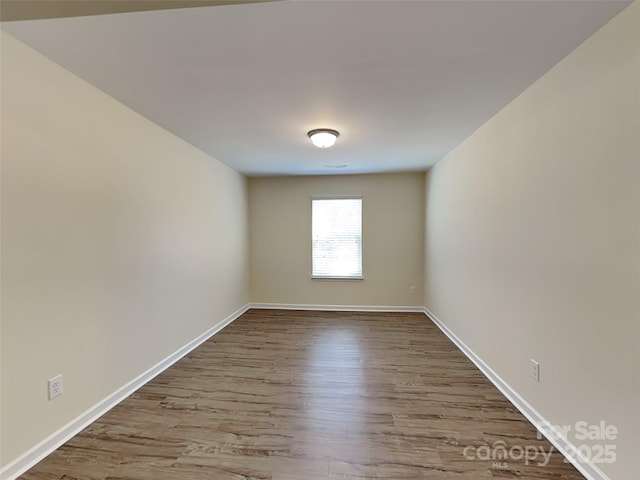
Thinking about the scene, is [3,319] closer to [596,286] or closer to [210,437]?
[210,437]

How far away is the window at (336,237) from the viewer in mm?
5324

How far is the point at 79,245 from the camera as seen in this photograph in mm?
2047

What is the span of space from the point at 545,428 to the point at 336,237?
12.5 feet

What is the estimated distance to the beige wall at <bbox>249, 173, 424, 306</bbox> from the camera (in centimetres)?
521

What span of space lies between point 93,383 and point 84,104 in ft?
6.48

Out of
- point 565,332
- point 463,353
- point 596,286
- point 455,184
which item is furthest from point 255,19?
point 463,353

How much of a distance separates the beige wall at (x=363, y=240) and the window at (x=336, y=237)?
104 millimetres

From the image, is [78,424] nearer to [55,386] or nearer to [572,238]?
[55,386]

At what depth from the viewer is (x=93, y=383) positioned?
7.13ft

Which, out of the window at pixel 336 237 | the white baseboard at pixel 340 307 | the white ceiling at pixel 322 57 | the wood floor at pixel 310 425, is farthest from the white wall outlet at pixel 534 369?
the window at pixel 336 237

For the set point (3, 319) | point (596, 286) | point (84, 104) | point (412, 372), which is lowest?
point (412, 372)

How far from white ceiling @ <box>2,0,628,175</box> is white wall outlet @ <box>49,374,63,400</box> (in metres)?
1.96

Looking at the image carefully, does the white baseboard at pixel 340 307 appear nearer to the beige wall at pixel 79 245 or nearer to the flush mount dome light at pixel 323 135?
the beige wall at pixel 79 245

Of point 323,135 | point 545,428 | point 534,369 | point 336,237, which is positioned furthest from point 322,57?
point 336,237
